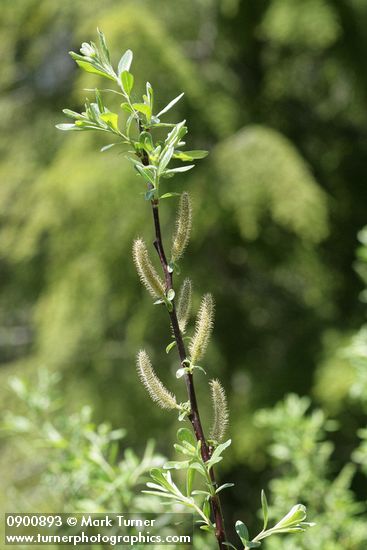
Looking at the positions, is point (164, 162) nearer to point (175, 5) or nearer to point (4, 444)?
point (175, 5)

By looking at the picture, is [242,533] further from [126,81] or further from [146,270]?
[126,81]

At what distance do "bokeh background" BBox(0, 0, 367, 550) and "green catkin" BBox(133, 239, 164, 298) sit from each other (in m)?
1.74

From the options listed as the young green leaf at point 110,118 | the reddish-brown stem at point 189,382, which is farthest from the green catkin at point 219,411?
the young green leaf at point 110,118

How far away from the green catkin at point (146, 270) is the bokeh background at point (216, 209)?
1741 millimetres

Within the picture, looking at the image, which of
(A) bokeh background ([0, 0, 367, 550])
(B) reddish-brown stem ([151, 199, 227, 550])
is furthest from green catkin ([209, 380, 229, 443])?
(A) bokeh background ([0, 0, 367, 550])

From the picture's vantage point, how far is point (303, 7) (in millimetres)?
2395

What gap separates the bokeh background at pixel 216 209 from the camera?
2.32 metres

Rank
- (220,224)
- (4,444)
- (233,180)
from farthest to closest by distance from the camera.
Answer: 1. (4,444)
2. (220,224)
3. (233,180)

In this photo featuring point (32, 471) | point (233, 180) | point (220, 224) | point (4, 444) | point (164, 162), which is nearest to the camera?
point (164, 162)

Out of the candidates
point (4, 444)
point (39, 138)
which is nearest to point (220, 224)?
point (39, 138)

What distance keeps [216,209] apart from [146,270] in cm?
193

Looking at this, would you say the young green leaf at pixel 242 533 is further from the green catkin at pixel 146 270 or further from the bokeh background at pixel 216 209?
the bokeh background at pixel 216 209

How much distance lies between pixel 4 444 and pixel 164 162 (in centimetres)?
328

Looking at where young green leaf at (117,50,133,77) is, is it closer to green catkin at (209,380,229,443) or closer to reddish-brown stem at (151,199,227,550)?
reddish-brown stem at (151,199,227,550)
